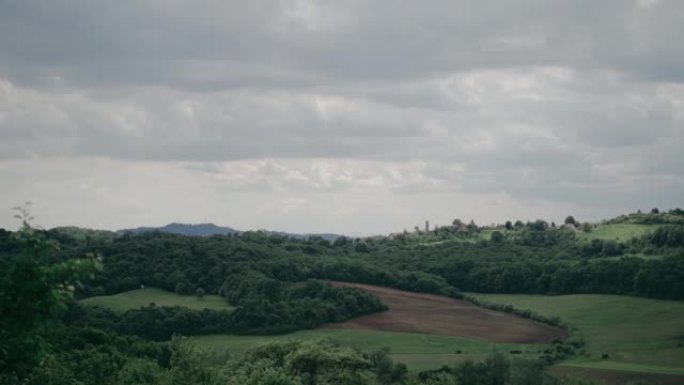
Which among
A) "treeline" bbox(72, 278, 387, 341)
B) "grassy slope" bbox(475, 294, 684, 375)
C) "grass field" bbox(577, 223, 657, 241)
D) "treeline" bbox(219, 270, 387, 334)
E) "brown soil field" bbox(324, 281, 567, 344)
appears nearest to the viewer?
"grassy slope" bbox(475, 294, 684, 375)

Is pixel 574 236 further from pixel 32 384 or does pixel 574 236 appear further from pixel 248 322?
pixel 32 384

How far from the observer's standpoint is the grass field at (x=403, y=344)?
9900 centimetres

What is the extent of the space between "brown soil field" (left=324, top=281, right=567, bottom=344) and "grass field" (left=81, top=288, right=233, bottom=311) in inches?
701

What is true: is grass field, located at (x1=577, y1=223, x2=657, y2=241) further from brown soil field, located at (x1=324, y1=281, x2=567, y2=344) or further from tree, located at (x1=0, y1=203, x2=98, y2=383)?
tree, located at (x1=0, y1=203, x2=98, y2=383)

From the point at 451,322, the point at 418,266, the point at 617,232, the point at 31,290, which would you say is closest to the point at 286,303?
the point at 451,322

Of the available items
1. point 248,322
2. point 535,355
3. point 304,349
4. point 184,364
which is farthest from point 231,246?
point 184,364

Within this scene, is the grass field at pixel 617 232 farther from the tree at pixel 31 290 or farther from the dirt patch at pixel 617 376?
the tree at pixel 31 290

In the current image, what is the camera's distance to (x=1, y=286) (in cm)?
1689

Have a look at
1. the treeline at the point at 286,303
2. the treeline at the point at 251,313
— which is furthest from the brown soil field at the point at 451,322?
the treeline at the point at 251,313

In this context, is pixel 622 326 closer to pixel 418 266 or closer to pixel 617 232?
pixel 418 266

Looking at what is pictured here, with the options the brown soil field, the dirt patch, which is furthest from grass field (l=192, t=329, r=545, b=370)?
the dirt patch

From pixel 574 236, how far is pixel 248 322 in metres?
98.3

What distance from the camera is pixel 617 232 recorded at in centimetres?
18612

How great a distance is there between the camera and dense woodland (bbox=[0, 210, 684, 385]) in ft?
208
